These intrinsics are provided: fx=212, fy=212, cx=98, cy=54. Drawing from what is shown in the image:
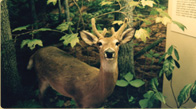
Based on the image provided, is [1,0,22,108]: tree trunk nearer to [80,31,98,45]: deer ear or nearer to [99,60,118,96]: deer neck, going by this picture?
[80,31,98,45]: deer ear

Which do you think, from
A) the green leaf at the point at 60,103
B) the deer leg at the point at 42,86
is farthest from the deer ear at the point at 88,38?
the green leaf at the point at 60,103

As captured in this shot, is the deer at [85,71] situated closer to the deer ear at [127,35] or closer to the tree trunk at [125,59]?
the deer ear at [127,35]

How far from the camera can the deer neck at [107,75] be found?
2.40m

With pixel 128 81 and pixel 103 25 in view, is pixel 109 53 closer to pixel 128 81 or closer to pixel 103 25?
pixel 128 81

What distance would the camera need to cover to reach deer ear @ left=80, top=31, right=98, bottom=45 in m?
2.55

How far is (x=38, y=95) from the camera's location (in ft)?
11.0

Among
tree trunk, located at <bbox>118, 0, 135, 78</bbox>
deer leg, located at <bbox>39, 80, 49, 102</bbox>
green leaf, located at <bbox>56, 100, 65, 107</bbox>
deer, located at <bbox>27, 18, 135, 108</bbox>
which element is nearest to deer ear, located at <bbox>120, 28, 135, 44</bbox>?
deer, located at <bbox>27, 18, 135, 108</bbox>

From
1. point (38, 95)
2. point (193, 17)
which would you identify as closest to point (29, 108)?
point (38, 95)

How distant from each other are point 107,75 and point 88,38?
0.52 meters

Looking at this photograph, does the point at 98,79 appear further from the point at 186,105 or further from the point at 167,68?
the point at 186,105

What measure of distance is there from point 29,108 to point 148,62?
2.42 meters

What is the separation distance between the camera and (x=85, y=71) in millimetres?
2785

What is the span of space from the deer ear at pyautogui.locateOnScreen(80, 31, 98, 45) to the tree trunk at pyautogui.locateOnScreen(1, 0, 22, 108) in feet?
3.94

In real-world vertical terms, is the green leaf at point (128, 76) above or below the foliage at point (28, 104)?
above
